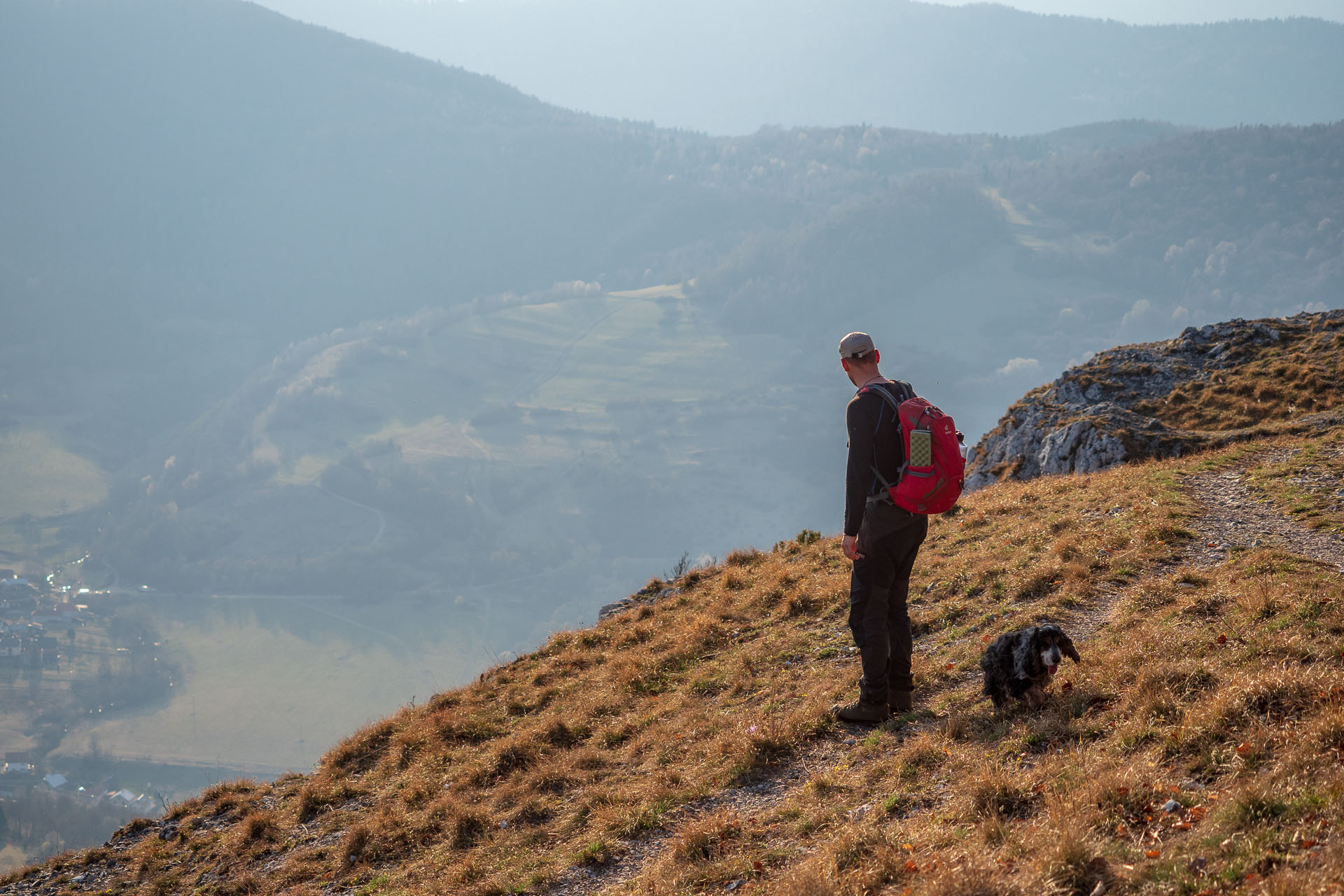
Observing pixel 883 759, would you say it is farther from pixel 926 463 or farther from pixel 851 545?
pixel 926 463

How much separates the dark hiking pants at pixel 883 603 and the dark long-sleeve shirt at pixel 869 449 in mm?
311

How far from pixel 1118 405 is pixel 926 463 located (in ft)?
64.8

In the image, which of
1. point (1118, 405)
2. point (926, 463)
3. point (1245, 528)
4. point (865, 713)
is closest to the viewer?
point (926, 463)

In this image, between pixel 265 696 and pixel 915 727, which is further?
pixel 265 696

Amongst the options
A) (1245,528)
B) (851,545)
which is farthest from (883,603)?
(1245,528)

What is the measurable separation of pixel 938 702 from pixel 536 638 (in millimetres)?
185770

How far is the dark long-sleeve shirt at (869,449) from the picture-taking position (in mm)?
6582

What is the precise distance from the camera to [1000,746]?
6.09 metres

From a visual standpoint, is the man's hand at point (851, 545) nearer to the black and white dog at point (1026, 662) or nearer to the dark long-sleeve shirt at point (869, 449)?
the dark long-sleeve shirt at point (869, 449)

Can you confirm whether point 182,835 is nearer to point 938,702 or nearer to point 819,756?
point 819,756

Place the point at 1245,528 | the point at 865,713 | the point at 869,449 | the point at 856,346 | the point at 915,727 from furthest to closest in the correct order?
1. the point at 1245,528
2. the point at 865,713
3. the point at 915,727
4. the point at 856,346
5. the point at 869,449

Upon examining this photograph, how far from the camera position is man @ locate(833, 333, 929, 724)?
21.7ft

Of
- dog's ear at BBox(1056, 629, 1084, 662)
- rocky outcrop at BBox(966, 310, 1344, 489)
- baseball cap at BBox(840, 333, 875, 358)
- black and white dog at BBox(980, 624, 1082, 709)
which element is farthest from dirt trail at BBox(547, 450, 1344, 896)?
rocky outcrop at BBox(966, 310, 1344, 489)

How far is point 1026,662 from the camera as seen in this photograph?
6652 millimetres
